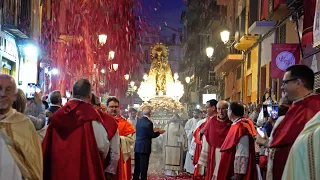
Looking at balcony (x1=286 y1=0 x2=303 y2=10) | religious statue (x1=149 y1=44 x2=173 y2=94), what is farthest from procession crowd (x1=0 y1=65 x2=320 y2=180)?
religious statue (x1=149 y1=44 x2=173 y2=94)

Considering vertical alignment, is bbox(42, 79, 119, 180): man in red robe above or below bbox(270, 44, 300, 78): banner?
below

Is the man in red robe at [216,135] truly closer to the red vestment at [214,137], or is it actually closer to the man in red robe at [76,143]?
the red vestment at [214,137]

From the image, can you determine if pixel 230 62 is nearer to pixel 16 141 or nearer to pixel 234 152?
pixel 234 152

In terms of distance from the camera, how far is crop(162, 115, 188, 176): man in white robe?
17594 mm

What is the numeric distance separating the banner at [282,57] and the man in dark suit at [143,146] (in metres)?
3.83

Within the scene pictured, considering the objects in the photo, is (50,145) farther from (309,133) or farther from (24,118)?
(309,133)

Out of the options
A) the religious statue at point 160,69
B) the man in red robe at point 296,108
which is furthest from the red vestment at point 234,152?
the religious statue at point 160,69

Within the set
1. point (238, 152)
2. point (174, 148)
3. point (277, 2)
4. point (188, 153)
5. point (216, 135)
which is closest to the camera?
point (238, 152)

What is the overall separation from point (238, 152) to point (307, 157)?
4356 mm

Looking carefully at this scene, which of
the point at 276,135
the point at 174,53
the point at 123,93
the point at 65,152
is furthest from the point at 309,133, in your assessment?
the point at 174,53

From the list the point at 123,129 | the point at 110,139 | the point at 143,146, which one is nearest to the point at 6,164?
the point at 110,139

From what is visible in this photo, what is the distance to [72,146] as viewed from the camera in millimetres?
6434

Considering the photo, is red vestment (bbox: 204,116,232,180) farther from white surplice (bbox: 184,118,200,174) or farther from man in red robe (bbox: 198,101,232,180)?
white surplice (bbox: 184,118,200,174)

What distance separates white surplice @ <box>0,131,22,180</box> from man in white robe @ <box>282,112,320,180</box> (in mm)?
2330
